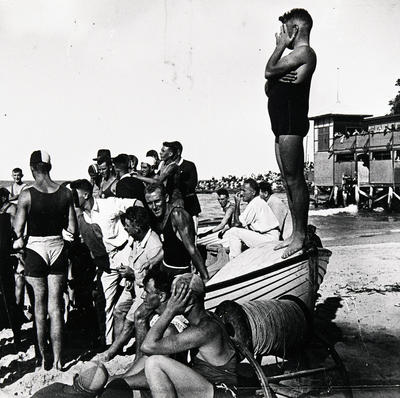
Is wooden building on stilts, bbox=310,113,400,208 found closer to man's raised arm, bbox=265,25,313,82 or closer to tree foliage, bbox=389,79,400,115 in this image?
tree foliage, bbox=389,79,400,115

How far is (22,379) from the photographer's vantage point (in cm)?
500

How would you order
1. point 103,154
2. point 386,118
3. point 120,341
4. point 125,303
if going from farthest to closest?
point 386,118 < point 103,154 < point 125,303 < point 120,341

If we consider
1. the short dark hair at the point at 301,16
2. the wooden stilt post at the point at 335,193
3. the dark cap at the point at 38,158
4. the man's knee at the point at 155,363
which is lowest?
the wooden stilt post at the point at 335,193

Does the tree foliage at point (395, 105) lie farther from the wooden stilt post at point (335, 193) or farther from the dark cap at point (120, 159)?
the dark cap at point (120, 159)

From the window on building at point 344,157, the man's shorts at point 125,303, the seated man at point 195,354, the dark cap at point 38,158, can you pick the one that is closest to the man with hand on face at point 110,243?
the man's shorts at point 125,303

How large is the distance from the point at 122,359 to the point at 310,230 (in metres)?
2.48

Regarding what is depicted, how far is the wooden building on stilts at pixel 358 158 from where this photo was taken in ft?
107

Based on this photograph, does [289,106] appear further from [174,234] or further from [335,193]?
[335,193]

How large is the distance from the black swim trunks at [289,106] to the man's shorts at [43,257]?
2.47 meters

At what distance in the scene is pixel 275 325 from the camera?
412cm

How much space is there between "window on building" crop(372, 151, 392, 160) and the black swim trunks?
31031mm

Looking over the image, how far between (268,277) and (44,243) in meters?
2.24

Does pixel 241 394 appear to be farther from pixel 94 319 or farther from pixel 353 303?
pixel 353 303

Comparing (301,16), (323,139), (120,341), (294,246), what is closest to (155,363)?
(120,341)
